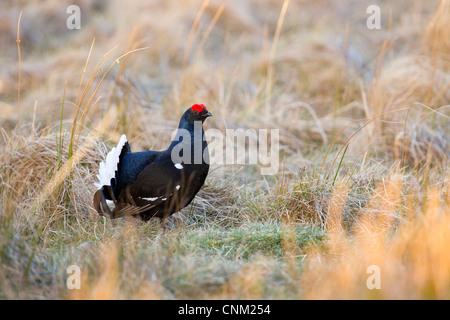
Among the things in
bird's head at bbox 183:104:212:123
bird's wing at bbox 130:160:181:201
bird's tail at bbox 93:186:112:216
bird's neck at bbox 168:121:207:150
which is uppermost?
bird's head at bbox 183:104:212:123

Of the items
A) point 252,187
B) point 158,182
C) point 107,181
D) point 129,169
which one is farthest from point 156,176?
point 252,187

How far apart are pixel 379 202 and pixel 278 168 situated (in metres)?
1.14

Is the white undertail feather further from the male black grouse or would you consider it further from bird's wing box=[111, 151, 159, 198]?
bird's wing box=[111, 151, 159, 198]

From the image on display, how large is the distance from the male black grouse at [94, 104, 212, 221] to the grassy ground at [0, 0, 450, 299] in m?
0.19

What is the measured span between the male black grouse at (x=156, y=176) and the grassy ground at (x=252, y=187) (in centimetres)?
19

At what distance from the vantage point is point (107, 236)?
294 centimetres

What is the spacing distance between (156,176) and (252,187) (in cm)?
109

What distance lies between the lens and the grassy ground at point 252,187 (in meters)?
2.20

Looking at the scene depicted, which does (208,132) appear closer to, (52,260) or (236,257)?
(236,257)

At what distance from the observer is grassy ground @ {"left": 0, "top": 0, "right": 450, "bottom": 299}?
2.20 meters

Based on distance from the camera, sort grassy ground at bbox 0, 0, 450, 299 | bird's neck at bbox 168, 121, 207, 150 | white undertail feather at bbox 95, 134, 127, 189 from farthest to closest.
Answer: bird's neck at bbox 168, 121, 207, 150 → white undertail feather at bbox 95, 134, 127, 189 → grassy ground at bbox 0, 0, 450, 299

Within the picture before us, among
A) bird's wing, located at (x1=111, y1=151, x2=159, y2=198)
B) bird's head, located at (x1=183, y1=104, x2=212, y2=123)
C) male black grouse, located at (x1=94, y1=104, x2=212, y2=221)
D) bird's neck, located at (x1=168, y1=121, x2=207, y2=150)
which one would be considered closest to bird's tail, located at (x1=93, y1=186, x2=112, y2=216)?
male black grouse, located at (x1=94, y1=104, x2=212, y2=221)

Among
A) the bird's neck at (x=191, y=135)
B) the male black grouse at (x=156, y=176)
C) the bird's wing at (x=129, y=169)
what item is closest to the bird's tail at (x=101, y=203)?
the male black grouse at (x=156, y=176)

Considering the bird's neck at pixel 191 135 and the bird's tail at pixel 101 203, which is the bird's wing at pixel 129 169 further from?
the bird's neck at pixel 191 135
